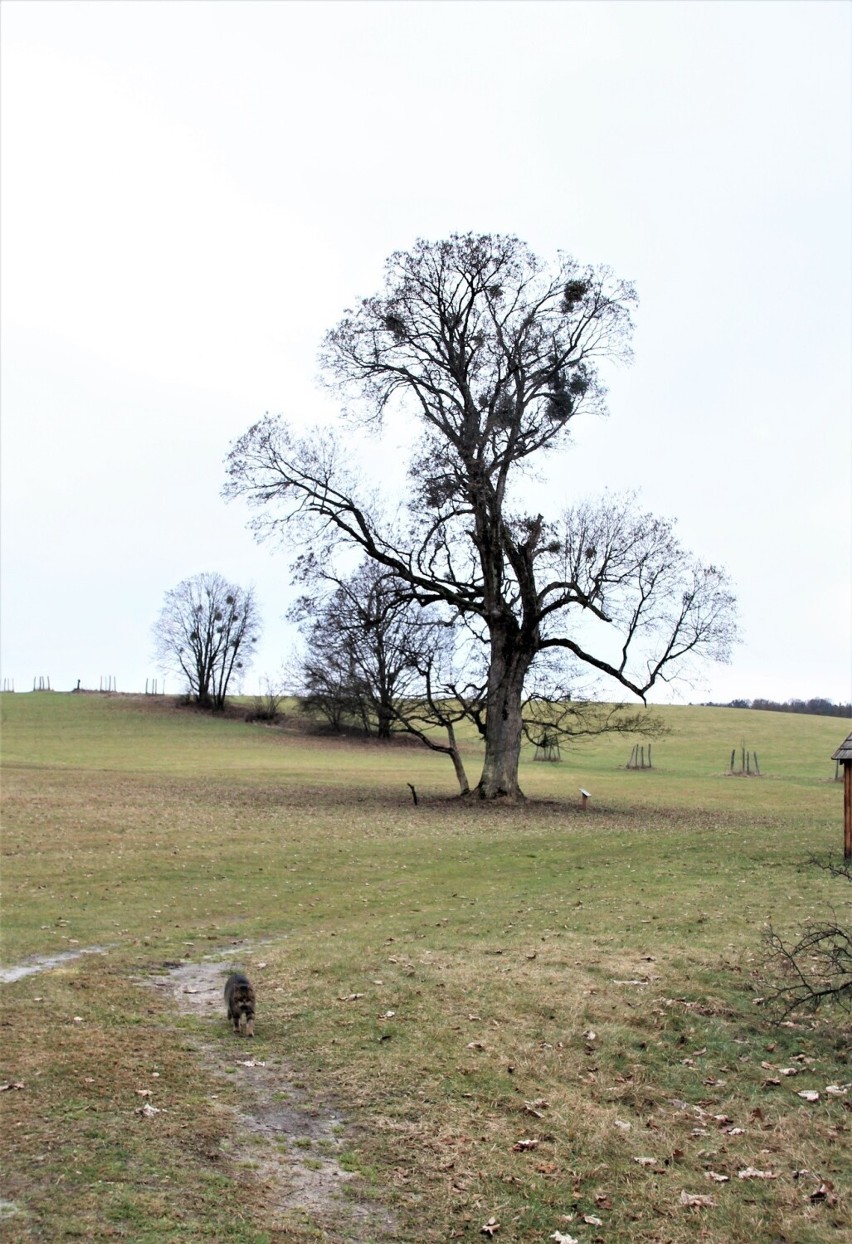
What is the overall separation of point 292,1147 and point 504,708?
27073mm

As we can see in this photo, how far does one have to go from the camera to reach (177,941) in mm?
13328

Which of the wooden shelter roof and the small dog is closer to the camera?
the small dog

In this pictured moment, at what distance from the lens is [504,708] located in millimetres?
33625

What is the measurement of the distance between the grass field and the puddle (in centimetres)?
13

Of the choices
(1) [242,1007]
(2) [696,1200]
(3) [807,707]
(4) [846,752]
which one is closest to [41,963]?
(1) [242,1007]

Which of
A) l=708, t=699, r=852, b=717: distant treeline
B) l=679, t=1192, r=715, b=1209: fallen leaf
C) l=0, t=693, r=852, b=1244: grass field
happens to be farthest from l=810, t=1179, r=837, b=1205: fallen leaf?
l=708, t=699, r=852, b=717: distant treeline

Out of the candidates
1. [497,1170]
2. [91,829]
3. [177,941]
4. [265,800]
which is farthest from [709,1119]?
[265,800]

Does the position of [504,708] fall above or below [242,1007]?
above

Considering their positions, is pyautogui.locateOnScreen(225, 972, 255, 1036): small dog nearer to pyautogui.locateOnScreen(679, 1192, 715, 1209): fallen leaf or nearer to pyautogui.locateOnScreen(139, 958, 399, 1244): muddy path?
pyautogui.locateOnScreen(139, 958, 399, 1244): muddy path

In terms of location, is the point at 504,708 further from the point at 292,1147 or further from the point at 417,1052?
the point at 292,1147

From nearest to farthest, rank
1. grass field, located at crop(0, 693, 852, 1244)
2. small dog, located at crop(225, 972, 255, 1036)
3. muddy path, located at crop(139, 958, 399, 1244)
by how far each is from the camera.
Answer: muddy path, located at crop(139, 958, 399, 1244), grass field, located at crop(0, 693, 852, 1244), small dog, located at crop(225, 972, 255, 1036)

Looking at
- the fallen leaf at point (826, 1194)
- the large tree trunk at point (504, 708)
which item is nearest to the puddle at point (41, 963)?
the fallen leaf at point (826, 1194)

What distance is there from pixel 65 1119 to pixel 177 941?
21.0 ft

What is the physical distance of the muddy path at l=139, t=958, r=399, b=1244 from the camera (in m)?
5.87
